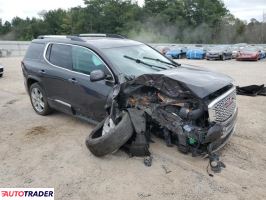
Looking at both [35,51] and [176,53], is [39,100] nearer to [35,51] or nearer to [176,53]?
[35,51]

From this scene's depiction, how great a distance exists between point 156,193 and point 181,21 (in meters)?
72.5

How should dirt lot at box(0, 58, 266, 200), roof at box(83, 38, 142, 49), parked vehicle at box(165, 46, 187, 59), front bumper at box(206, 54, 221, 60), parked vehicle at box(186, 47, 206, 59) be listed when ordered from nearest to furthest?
dirt lot at box(0, 58, 266, 200), roof at box(83, 38, 142, 49), front bumper at box(206, 54, 221, 60), parked vehicle at box(186, 47, 206, 59), parked vehicle at box(165, 46, 187, 59)

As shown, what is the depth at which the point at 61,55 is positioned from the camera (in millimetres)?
6125

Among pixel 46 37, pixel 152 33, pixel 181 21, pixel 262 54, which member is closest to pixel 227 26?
pixel 181 21

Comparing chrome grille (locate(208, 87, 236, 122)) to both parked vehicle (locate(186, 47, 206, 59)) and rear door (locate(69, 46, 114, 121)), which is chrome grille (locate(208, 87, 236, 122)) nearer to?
rear door (locate(69, 46, 114, 121))

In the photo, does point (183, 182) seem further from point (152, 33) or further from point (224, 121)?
point (152, 33)

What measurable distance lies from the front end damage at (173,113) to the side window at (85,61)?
2.38 feet

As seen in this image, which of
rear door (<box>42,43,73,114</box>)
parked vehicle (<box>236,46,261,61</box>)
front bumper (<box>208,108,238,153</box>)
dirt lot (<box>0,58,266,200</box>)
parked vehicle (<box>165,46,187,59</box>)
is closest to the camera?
dirt lot (<box>0,58,266,200</box>)

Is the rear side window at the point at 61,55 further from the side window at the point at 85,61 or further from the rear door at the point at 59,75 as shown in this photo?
the side window at the point at 85,61

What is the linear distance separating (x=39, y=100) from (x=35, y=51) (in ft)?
3.49

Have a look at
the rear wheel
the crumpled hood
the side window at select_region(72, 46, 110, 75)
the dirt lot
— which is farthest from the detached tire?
the rear wheel

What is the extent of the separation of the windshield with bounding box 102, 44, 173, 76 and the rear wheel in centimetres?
202

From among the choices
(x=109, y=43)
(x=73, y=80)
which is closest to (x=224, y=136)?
(x=109, y=43)

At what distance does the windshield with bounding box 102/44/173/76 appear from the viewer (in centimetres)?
513
